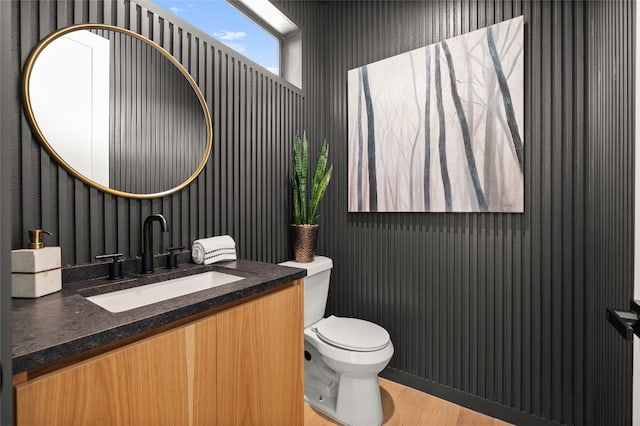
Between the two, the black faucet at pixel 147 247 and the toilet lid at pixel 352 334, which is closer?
the black faucet at pixel 147 247

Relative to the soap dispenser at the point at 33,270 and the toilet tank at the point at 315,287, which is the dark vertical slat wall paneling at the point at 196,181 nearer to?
the soap dispenser at the point at 33,270

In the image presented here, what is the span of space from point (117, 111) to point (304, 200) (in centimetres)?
109

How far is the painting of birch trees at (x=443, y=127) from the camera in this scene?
1600 millimetres

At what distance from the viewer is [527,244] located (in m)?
1.60

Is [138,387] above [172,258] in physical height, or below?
below

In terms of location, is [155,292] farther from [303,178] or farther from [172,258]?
[303,178]

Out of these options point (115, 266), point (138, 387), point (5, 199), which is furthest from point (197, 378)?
point (5, 199)

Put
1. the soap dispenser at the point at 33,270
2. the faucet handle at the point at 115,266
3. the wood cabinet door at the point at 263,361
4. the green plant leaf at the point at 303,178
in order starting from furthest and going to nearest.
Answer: the green plant leaf at the point at 303,178, the faucet handle at the point at 115,266, the wood cabinet door at the point at 263,361, the soap dispenser at the point at 33,270

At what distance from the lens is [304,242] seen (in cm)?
192

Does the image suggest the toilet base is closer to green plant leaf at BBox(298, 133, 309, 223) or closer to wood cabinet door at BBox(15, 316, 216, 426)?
wood cabinet door at BBox(15, 316, 216, 426)

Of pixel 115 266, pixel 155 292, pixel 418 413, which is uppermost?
pixel 115 266

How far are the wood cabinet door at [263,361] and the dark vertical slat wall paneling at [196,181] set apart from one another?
0.60 m

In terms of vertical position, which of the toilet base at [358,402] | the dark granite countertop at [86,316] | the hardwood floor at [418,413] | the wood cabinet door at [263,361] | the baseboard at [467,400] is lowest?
the hardwood floor at [418,413]

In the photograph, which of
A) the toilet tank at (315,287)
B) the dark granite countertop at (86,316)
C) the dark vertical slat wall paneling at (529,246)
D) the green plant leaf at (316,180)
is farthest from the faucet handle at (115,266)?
the dark vertical slat wall paneling at (529,246)
